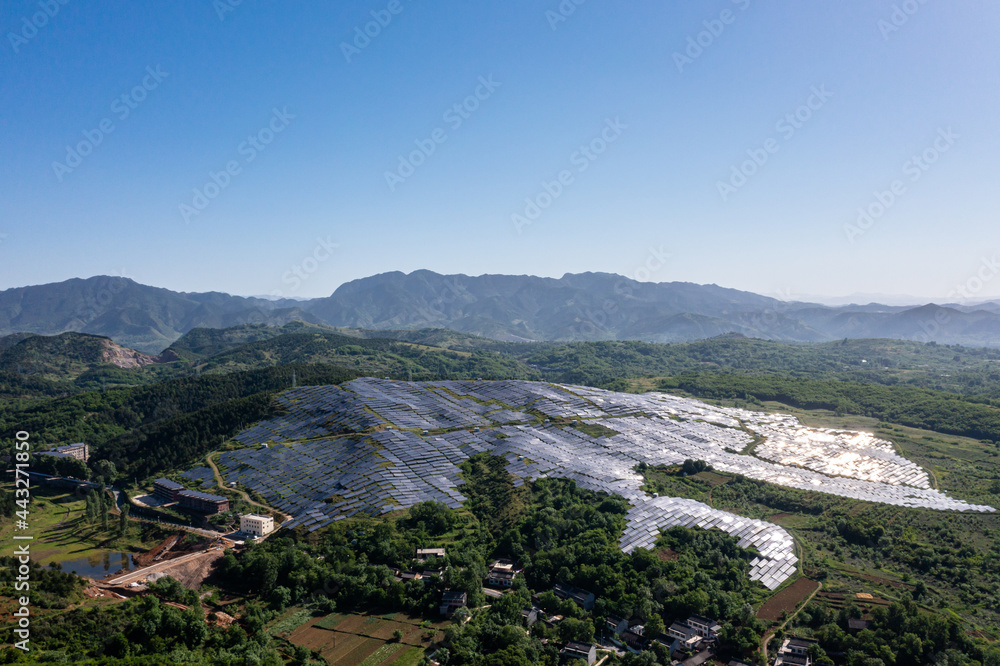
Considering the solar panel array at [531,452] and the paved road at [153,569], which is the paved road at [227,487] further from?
the paved road at [153,569]

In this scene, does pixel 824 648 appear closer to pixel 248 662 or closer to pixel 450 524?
pixel 450 524

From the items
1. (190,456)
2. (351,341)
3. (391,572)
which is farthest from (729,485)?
(351,341)

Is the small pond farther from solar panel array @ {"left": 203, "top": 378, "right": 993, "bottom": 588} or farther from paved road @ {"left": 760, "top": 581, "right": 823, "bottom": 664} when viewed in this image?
paved road @ {"left": 760, "top": 581, "right": 823, "bottom": 664}

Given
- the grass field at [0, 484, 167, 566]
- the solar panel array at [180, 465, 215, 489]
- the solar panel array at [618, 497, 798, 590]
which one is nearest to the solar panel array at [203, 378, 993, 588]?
the solar panel array at [618, 497, 798, 590]

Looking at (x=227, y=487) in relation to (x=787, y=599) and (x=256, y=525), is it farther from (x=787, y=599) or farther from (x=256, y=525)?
(x=787, y=599)

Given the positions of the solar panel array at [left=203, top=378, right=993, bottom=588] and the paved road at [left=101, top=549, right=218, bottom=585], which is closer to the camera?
the paved road at [left=101, top=549, right=218, bottom=585]

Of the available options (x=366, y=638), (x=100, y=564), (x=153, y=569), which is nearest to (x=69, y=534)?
(x=100, y=564)
